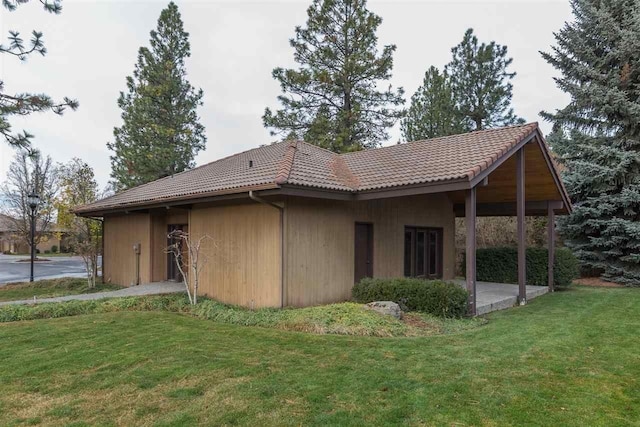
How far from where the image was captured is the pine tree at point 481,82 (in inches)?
781

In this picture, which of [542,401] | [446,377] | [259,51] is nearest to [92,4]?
[259,51]

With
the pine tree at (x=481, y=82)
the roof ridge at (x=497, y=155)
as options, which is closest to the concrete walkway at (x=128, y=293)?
the roof ridge at (x=497, y=155)

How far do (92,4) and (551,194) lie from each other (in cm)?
1367

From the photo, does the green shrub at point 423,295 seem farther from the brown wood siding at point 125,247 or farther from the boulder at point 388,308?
the brown wood siding at point 125,247

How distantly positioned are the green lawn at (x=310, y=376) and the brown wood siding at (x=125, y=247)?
5.89 metres

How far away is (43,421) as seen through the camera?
10.9ft

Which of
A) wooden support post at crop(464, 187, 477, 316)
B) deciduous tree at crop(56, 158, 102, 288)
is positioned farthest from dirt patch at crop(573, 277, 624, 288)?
deciduous tree at crop(56, 158, 102, 288)

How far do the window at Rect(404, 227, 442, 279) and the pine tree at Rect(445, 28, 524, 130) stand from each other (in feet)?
33.1

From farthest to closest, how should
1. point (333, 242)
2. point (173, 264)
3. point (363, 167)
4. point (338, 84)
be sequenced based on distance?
1. point (338, 84)
2. point (173, 264)
3. point (363, 167)
4. point (333, 242)

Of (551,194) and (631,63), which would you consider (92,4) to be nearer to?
(551,194)

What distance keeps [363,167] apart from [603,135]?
9.50 m

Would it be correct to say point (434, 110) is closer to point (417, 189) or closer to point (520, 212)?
point (520, 212)

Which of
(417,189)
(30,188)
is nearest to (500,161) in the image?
(417,189)

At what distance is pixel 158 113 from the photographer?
888 inches
